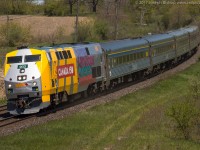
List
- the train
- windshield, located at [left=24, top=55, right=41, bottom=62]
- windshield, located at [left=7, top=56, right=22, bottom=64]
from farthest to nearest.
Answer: windshield, located at [left=7, top=56, right=22, bottom=64]
windshield, located at [left=24, top=55, right=41, bottom=62]
the train

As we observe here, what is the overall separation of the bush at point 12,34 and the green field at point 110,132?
129 feet

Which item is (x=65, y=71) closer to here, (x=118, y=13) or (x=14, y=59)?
(x=14, y=59)

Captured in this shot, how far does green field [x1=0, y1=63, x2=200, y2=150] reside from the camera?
601 inches

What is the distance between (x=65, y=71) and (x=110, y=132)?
636 cm

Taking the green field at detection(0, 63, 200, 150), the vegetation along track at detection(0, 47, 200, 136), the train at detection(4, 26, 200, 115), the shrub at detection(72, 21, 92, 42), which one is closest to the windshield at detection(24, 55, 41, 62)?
the train at detection(4, 26, 200, 115)

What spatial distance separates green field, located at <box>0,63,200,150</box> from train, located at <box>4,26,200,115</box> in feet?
6.24

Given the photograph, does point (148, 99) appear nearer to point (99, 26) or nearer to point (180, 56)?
point (180, 56)

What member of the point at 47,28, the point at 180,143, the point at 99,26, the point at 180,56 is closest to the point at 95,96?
the point at 180,143

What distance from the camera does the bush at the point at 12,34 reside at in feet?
202

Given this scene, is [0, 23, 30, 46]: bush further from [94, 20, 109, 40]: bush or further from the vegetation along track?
the vegetation along track

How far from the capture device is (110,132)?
17531 millimetres

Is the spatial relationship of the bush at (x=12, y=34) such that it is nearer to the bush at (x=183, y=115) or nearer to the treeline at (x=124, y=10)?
the treeline at (x=124, y=10)

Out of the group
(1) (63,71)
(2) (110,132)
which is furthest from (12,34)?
(2) (110,132)

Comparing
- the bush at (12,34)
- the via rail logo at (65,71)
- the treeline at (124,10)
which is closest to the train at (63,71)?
the via rail logo at (65,71)
